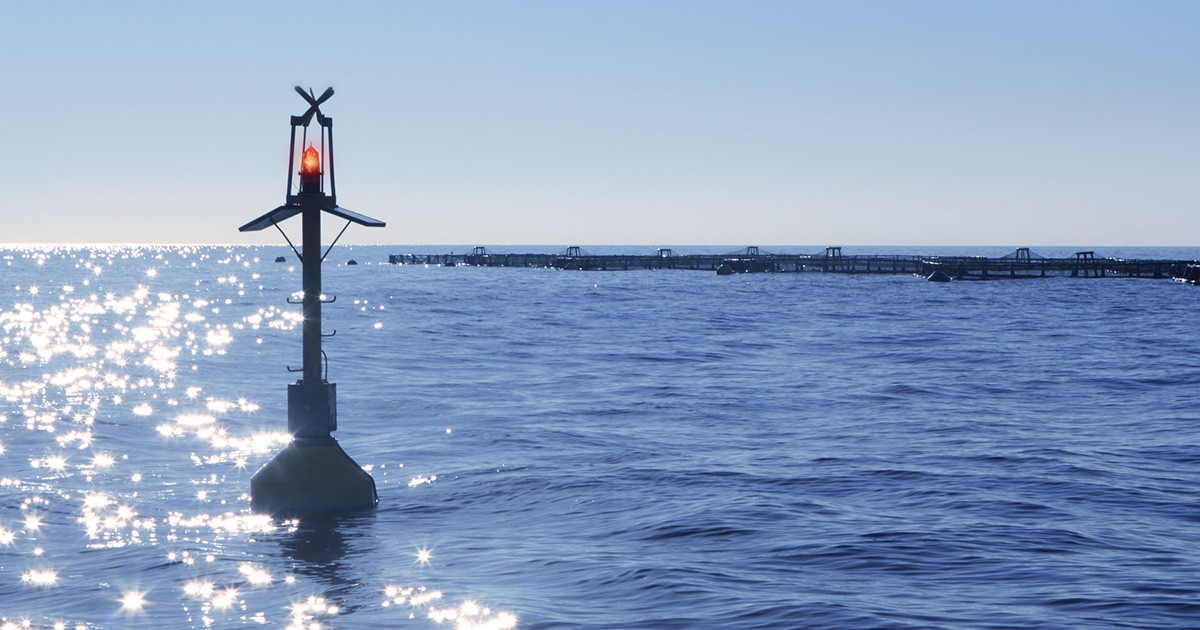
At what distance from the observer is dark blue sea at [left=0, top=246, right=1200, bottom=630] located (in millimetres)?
12734

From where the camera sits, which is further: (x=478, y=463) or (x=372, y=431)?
(x=372, y=431)

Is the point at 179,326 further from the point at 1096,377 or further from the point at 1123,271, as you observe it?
the point at 1123,271

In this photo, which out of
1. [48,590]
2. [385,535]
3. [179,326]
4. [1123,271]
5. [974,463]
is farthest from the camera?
[1123,271]

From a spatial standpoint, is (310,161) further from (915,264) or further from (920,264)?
(915,264)

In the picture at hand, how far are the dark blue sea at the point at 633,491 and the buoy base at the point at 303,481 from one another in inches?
16.1

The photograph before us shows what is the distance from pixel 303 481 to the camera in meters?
16.5

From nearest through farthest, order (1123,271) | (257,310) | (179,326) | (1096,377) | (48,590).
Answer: (48,590), (1096,377), (179,326), (257,310), (1123,271)

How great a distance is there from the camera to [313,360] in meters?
16.6

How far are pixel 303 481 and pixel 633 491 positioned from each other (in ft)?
17.4

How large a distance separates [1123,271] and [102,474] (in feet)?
376

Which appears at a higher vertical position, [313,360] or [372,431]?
[313,360]

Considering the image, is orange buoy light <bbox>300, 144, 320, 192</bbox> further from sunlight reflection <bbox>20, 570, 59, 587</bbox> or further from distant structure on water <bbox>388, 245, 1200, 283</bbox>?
distant structure on water <bbox>388, 245, 1200, 283</bbox>

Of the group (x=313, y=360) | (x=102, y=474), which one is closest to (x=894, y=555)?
(x=313, y=360)

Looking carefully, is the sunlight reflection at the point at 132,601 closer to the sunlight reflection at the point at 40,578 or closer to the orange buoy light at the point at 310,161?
the sunlight reflection at the point at 40,578
